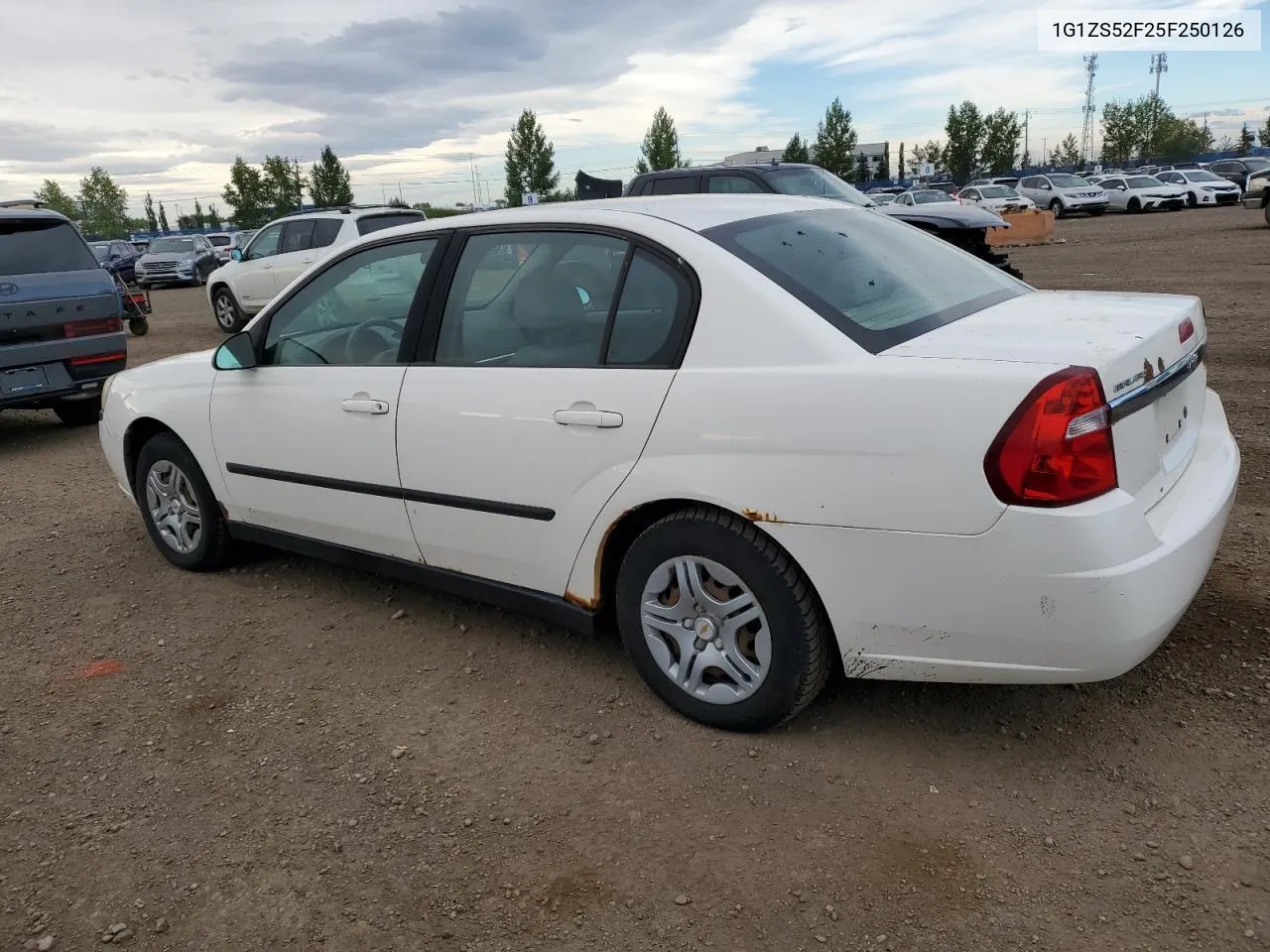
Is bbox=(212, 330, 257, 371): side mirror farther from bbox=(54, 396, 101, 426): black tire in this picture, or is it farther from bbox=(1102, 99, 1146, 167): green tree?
bbox=(1102, 99, 1146, 167): green tree

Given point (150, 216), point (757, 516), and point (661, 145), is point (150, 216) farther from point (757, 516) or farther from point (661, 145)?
point (757, 516)

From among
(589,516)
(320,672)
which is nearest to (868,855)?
(589,516)

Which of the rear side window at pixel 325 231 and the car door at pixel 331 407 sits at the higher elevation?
the rear side window at pixel 325 231

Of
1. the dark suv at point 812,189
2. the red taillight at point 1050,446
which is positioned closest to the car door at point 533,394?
the red taillight at point 1050,446

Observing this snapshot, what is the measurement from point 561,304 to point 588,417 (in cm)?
47

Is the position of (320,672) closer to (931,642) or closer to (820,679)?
(820,679)

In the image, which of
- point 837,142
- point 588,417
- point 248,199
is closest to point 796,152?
point 837,142

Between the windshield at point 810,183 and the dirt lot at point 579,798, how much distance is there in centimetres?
693

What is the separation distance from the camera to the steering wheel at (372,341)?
360 cm

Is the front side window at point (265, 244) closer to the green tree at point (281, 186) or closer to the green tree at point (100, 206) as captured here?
the green tree at point (281, 186)

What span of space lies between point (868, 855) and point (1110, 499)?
106 centimetres

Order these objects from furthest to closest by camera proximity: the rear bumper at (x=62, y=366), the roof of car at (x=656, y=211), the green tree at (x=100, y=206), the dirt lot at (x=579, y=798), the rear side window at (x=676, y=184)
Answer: the green tree at (x=100, y=206), the rear side window at (x=676, y=184), the rear bumper at (x=62, y=366), the roof of car at (x=656, y=211), the dirt lot at (x=579, y=798)

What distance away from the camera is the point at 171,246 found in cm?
3073

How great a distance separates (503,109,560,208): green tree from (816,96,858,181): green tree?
1847 cm
